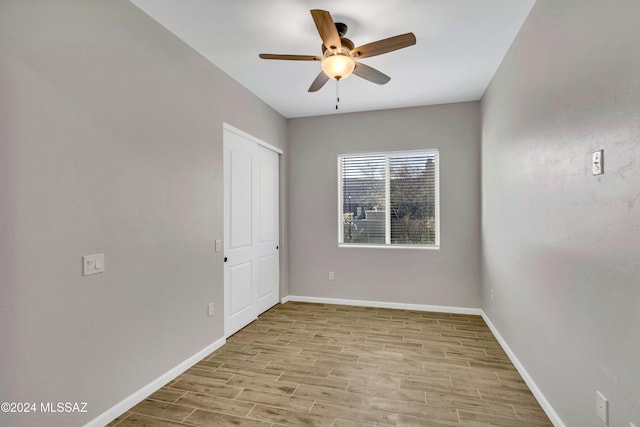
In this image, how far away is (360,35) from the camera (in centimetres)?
267

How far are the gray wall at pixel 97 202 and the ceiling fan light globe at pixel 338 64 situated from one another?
1291 millimetres

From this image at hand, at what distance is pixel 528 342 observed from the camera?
250 cm

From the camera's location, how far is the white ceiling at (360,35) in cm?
229

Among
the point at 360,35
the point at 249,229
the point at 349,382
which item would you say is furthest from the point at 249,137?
the point at 349,382

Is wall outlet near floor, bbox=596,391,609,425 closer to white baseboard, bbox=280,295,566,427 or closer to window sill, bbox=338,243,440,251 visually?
white baseboard, bbox=280,295,566,427

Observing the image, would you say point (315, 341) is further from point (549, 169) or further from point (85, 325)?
point (549, 169)

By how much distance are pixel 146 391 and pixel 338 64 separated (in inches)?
108

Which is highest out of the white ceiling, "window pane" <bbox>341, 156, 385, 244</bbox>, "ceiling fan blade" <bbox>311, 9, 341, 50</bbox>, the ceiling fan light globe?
the white ceiling

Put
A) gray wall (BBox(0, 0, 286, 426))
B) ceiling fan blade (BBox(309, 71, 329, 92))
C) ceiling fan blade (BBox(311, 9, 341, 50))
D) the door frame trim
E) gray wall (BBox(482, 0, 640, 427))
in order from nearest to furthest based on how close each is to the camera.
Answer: gray wall (BBox(482, 0, 640, 427)) → gray wall (BBox(0, 0, 286, 426)) → ceiling fan blade (BBox(311, 9, 341, 50)) → ceiling fan blade (BBox(309, 71, 329, 92)) → the door frame trim

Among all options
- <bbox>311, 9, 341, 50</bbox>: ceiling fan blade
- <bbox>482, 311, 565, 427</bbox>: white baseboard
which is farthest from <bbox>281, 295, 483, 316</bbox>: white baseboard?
<bbox>311, 9, 341, 50</bbox>: ceiling fan blade

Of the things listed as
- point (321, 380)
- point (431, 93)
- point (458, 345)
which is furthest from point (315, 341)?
point (431, 93)

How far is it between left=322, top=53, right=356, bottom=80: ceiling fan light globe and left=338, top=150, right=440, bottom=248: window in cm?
238

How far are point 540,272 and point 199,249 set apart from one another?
8.94 ft

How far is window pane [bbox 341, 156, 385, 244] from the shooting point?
15.5 ft
